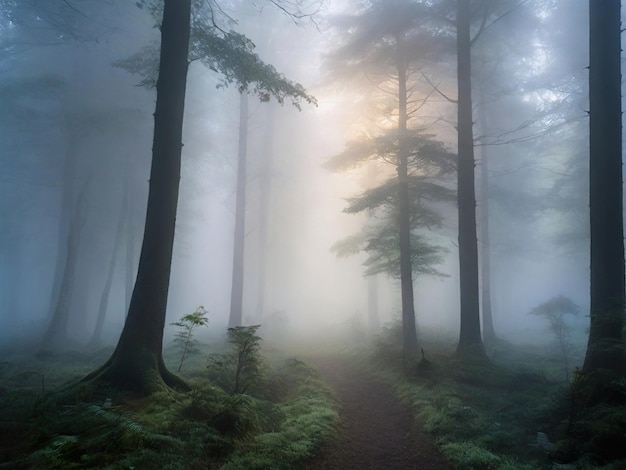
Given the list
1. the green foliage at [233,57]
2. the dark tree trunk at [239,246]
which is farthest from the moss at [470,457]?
the dark tree trunk at [239,246]

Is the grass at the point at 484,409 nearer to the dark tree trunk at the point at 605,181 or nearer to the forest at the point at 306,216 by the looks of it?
the forest at the point at 306,216

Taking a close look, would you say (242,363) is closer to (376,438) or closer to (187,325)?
(376,438)

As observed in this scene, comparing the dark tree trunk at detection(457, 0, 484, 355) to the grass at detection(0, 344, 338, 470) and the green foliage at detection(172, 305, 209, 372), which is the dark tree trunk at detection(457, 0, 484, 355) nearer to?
the grass at detection(0, 344, 338, 470)

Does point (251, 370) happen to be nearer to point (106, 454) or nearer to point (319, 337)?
point (106, 454)

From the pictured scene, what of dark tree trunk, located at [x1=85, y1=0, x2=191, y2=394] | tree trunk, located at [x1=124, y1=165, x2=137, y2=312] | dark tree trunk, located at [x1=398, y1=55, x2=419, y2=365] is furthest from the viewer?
tree trunk, located at [x1=124, y1=165, x2=137, y2=312]

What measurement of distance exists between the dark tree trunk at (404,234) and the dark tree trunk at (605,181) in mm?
6347

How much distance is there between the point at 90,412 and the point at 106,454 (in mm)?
1057

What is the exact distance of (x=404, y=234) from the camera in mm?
13602

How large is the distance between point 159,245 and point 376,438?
5735 millimetres

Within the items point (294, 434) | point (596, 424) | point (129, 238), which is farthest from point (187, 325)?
point (129, 238)

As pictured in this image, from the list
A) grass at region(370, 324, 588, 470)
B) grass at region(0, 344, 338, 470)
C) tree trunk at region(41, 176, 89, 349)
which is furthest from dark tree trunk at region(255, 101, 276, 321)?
grass at region(0, 344, 338, 470)

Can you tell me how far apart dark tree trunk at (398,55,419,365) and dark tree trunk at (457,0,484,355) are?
2.03 m

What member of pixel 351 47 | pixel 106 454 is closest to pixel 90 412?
pixel 106 454

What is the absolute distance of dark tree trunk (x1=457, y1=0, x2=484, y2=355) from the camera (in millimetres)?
11344
